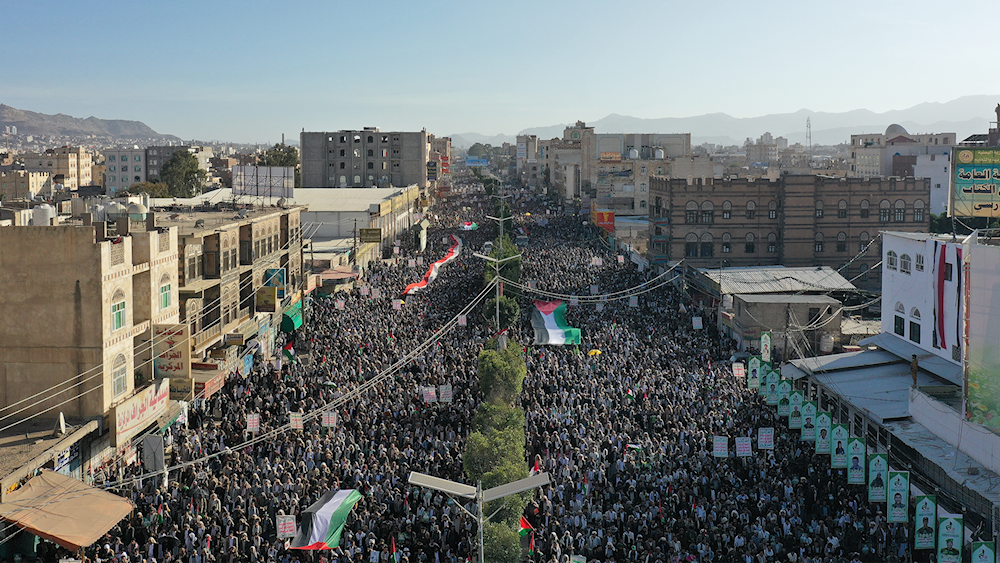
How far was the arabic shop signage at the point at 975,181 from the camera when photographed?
30266 millimetres

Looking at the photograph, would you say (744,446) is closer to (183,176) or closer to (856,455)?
(856,455)

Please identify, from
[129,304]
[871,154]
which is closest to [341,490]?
[129,304]

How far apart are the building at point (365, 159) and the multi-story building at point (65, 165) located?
56.1 metres

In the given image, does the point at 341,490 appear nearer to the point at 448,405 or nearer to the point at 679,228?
the point at 448,405

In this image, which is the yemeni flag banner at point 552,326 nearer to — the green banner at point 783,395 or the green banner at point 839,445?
the green banner at point 783,395

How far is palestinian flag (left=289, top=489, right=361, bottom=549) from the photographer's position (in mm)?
18656

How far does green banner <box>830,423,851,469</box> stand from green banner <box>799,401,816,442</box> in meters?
2.61

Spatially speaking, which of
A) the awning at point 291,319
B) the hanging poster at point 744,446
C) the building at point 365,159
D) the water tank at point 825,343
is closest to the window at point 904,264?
the water tank at point 825,343

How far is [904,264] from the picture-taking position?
32.7 metres

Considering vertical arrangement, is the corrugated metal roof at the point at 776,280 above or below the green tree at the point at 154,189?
below

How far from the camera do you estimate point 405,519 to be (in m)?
20.7

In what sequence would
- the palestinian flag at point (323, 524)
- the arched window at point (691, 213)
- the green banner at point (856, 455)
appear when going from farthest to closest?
the arched window at point (691, 213)
the green banner at point (856, 455)
the palestinian flag at point (323, 524)

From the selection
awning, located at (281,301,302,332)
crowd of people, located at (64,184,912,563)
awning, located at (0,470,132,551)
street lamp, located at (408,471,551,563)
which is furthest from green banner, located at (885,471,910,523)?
awning, located at (281,301,302,332)

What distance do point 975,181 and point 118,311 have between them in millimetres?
27250
